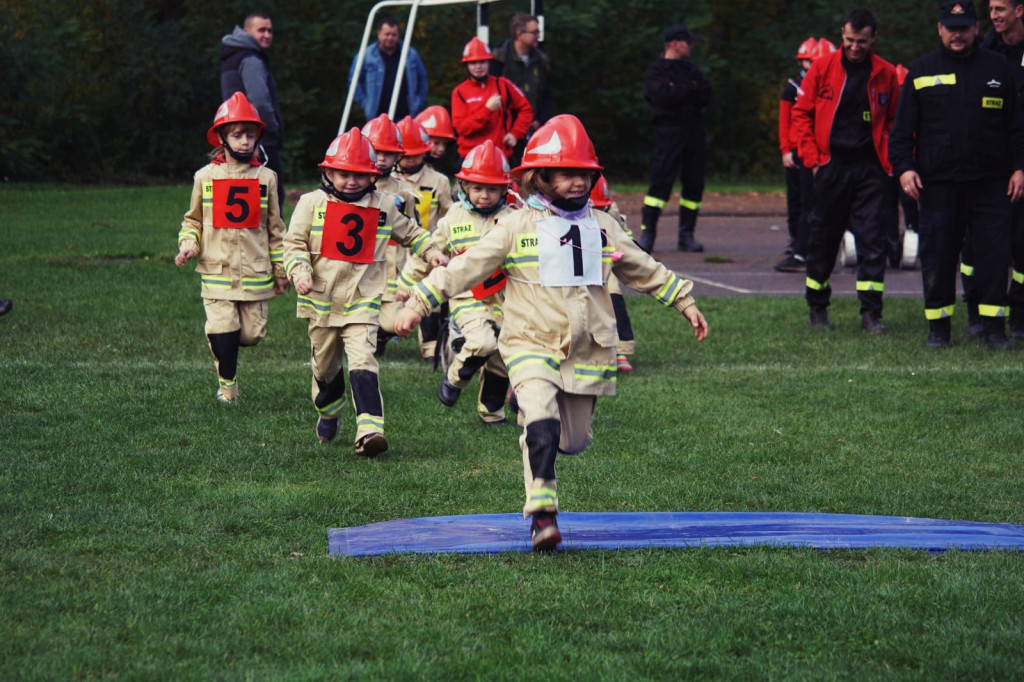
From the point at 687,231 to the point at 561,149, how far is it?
12.0 metres

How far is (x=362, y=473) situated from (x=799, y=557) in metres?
2.52

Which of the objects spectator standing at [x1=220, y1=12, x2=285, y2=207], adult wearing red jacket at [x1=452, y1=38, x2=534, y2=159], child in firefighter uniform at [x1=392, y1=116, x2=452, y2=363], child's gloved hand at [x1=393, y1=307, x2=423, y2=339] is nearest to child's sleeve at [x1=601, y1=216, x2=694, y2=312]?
child's gloved hand at [x1=393, y1=307, x2=423, y2=339]

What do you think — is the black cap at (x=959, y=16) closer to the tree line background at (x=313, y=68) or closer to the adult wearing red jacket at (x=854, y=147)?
the adult wearing red jacket at (x=854, y=147)

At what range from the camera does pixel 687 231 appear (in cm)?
1775

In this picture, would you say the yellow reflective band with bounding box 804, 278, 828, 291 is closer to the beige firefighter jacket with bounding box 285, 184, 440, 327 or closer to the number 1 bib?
the beige firefighter jacket with bounding box 285, 184, 440, 327

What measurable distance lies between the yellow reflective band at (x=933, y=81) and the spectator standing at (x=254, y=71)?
5550 millimetres

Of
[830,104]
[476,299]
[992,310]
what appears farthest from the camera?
[830,104]

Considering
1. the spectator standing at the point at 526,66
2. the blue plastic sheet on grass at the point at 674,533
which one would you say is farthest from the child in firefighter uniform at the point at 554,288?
the spectator standing at the point at 526,66

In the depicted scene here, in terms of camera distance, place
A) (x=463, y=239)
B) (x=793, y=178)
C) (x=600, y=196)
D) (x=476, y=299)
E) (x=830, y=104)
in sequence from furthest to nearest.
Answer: (x=793, y=178)
(x=830, y=104)
(x=600, y=196)
(x=463, y=239)
(x=476, y=299)

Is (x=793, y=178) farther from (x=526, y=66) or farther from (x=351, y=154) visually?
(x=351, y=154)

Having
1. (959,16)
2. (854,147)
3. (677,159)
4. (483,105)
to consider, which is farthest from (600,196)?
(677,159)

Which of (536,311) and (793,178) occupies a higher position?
(536,311)

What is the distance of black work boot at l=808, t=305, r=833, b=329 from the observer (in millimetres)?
12359

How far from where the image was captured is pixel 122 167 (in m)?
28.1
